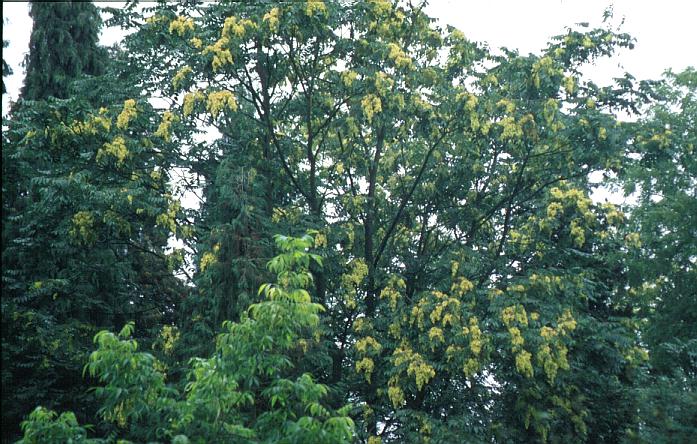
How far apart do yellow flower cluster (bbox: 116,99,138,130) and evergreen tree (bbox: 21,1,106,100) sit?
19.3 ft

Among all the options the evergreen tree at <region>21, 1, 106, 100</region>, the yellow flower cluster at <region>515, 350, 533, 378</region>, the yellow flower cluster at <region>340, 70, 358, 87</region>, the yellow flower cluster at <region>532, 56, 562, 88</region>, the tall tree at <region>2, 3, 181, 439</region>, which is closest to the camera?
the tall tree at <region>2, 3, 181, 439</region>

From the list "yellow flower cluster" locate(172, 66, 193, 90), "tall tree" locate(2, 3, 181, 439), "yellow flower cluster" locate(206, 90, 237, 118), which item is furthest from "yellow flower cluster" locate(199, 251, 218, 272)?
"yellow flower cluster" locate(172, 66, 193, 90)

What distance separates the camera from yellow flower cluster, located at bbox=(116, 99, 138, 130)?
10.5m

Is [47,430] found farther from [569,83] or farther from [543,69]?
[569,83]

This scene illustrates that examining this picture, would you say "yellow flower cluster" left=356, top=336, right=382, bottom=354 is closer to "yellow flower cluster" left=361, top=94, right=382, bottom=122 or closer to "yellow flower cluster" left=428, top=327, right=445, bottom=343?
"yellow flower cluster" left=428, top=327, right=445, bottom=343

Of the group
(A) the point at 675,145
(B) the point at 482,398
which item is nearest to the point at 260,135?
(B) the point at 482,398

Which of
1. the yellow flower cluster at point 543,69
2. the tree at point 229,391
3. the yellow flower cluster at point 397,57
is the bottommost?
the tree at point 229,391

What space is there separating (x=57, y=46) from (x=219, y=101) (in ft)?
24.6

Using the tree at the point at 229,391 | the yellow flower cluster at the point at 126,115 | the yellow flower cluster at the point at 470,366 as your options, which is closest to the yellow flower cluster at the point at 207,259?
the yellow flower cluster at the point at 126,115

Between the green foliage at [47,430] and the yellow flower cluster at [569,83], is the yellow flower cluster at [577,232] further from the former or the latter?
the green foliage at [47,430]

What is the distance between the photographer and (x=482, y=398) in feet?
38.7

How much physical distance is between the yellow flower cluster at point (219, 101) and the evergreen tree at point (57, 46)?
6629mm

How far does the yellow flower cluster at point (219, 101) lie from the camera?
1044cm

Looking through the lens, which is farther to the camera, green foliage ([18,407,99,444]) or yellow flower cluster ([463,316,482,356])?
yellow flower cluster ([463,316,482,356])
